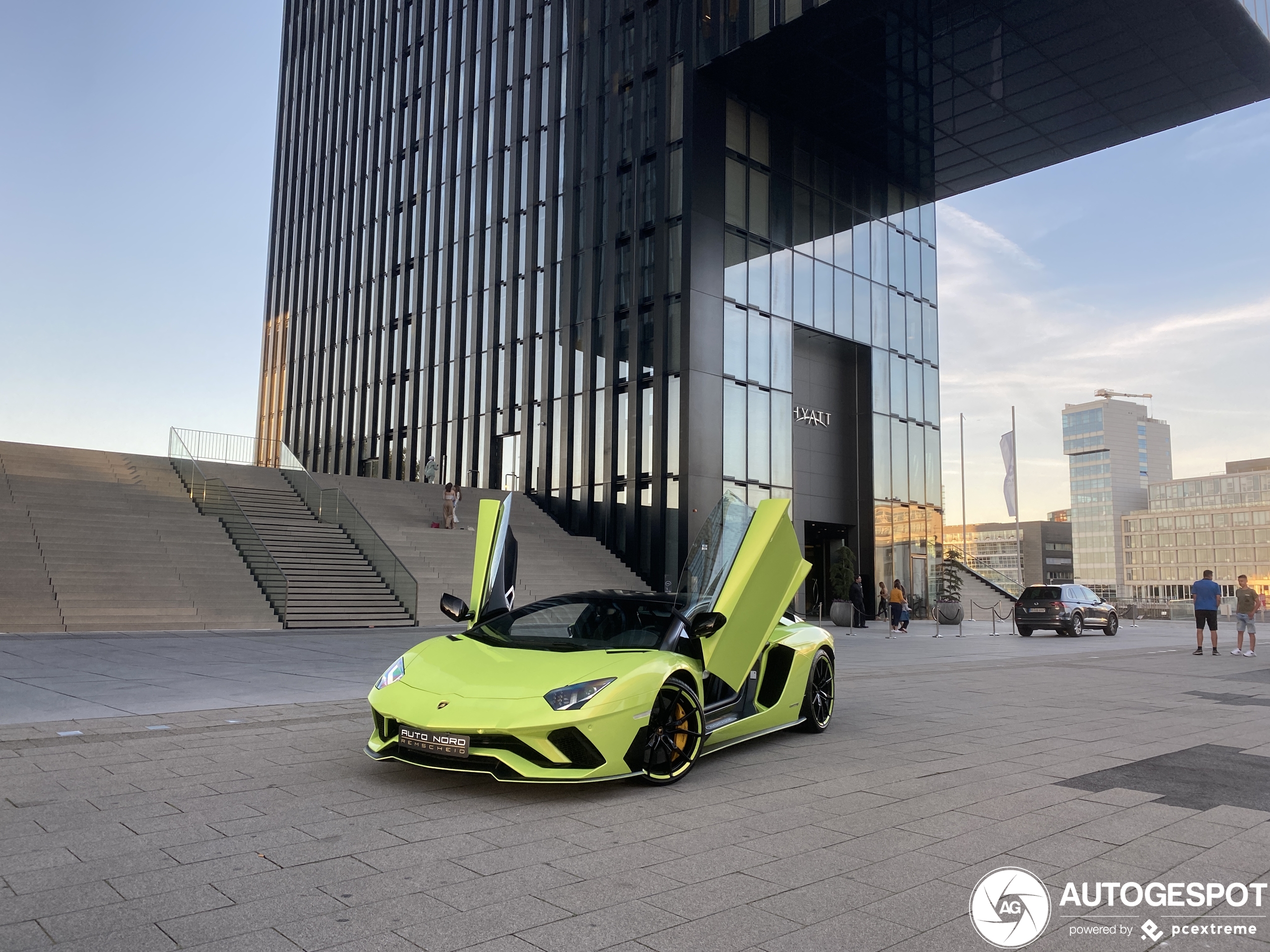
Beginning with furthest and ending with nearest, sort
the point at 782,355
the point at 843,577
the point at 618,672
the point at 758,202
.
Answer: the point at 843,577
the point at 782,355
the point at 758,202
the point at 618,672

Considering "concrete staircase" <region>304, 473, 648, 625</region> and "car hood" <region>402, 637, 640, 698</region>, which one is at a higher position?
"concrete staircase" <region>304, 473, 648, 625</region>

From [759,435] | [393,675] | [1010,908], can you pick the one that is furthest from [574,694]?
[759,435]

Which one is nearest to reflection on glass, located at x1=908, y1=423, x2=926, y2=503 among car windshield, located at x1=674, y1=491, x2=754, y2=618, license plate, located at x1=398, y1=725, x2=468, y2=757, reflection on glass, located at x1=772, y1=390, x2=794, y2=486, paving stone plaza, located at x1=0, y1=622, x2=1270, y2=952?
reflection on glass, located at x1=772, y1=390, x2=794, y2=486

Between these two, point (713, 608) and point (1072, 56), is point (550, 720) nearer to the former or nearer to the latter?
point (713, 608)

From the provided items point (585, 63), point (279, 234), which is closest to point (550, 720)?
point (585, 63)

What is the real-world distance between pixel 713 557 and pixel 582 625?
3.78 feet

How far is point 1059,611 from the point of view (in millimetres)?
27906

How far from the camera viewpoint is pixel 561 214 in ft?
110

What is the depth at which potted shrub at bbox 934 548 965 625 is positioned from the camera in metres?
30.8

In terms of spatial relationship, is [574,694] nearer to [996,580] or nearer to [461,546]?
[461,546]

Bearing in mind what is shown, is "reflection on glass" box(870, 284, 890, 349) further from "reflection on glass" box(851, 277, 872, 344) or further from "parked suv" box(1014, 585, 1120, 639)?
"parked suv" box(1014, 585, 1120, 639)

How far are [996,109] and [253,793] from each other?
30872 millimetres

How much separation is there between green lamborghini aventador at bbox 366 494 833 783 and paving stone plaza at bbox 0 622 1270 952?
257 mm

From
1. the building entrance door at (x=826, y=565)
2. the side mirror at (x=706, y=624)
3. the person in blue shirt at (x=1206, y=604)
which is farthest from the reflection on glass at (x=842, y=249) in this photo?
the side mirror at (x=706, y=624)
